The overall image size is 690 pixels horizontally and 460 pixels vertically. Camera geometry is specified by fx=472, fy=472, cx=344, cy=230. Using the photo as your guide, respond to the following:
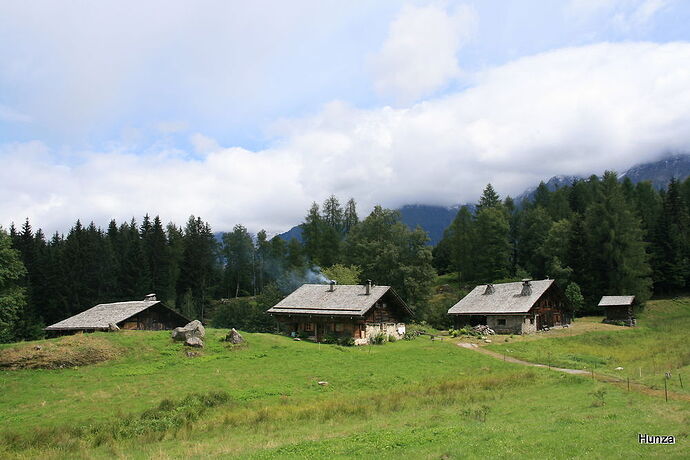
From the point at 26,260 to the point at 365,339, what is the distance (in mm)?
71138

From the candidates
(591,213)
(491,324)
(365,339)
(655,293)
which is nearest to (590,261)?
(591,213)

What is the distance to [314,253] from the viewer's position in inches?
4341

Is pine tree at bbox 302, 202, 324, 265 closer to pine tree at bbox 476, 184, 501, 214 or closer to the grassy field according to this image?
pine tree at bbox 476, 184, 501, 214

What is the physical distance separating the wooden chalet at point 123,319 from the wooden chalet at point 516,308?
1531 inches

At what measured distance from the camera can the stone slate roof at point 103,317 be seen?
2079 inches

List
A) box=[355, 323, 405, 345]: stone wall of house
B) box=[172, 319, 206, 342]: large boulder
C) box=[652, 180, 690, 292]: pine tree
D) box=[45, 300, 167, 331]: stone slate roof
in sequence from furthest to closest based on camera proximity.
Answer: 1. box=[652, 180, 690, 292]: pine tree
2. box=[45, 300, 167, 331]: stone slate roof
3. box=[355, 323, 405, 345]: stone wall of house
4. box=[172, 319, 206, 342]: large boulder

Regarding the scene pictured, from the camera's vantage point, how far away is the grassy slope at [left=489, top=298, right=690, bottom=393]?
107ft

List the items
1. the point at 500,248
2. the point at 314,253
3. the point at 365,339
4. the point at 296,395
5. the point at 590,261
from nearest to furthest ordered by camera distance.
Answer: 1. the point at 296,395
2. the point at 365,339
3. the point at 590,261
4. the point at 500,248
5. the point at 314,253

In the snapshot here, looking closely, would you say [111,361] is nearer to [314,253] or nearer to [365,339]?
[365,339]

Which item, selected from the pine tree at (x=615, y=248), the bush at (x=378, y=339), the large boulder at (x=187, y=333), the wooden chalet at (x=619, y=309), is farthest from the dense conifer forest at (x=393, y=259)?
the large boulder at (x=187, y=333)

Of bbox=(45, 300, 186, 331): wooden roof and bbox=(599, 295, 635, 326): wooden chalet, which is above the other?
bbox=(45, 300, 186, 331): wooden roof

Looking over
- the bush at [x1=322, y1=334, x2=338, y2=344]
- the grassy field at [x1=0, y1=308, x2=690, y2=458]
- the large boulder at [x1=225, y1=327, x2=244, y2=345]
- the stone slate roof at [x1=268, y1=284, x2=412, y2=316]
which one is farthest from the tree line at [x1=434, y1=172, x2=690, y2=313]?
the large boulder at [x1=225, y1=327, x2=244, y2=345]

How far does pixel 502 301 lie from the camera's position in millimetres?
63938

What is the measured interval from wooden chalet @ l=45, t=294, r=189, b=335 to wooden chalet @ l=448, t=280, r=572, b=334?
128 ft
